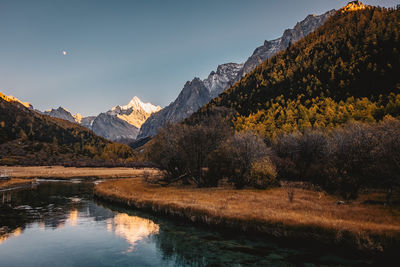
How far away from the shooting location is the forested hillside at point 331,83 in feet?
312

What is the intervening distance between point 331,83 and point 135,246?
12266 cm

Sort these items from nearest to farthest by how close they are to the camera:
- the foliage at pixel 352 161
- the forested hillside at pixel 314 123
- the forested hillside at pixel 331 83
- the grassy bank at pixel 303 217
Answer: the grassy bank at pixel 303 217, the foliage at pixel 352 161, the forested hillside at pixel 314 123, the forested hillside at pixel 331 83

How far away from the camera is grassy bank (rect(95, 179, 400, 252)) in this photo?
63.3 feet

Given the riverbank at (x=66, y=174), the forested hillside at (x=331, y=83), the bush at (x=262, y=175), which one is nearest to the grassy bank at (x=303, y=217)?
the bush at (x=262, y=175)

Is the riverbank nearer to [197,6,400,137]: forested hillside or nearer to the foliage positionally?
the foliage

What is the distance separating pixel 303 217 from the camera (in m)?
23.9

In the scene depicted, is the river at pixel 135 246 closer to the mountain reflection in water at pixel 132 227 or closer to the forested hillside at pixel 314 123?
the mountain reflection in water at pixel 132 227

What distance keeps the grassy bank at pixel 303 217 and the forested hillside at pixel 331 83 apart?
61849 millimetres

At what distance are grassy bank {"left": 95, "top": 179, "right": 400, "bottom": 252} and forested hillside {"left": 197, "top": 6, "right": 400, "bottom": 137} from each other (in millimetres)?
61849

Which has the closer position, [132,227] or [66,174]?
[132,227]

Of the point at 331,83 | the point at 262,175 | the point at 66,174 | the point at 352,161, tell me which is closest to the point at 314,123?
the point at 331,83

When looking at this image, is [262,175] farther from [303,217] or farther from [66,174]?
[66,174]

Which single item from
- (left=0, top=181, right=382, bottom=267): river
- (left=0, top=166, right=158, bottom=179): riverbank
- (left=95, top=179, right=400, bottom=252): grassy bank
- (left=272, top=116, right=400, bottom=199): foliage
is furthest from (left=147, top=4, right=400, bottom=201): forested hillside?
(left=0, top=166, right=158, bottom=179): riverbank

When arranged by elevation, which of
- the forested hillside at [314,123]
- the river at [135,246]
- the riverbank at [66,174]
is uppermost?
the forested hillside at [314,123]
